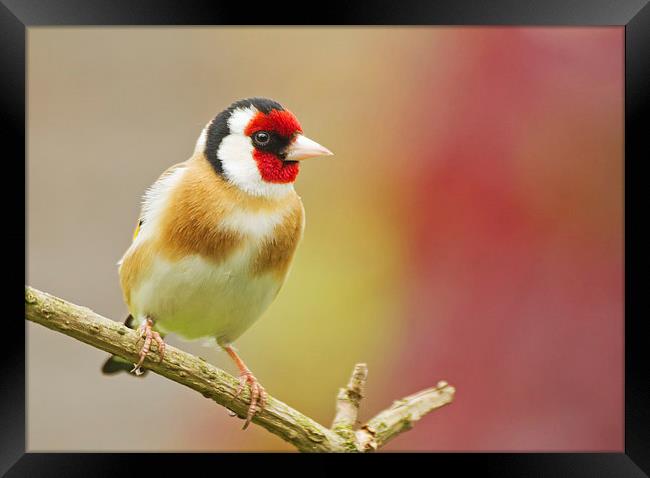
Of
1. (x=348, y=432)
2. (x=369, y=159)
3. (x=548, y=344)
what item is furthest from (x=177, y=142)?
(x=548, y=344)

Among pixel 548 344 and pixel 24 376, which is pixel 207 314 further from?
pixel 548 344

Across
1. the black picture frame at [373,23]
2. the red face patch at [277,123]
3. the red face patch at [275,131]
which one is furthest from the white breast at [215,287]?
the black picture frame at [373,23]

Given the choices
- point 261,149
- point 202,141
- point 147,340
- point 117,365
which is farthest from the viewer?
point 117,365

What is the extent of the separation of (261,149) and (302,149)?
117mm

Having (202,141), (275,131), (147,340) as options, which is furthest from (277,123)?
(147,340)

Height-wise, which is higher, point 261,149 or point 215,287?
point 261,149

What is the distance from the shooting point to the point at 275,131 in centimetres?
259

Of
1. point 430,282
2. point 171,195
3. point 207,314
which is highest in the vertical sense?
point 430,282

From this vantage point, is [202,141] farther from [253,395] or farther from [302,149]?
[253,395]

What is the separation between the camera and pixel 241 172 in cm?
259

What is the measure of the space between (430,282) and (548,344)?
1.42ft

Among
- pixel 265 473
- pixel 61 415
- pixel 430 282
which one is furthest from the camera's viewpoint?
pixel 430 282

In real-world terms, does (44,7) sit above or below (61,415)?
above

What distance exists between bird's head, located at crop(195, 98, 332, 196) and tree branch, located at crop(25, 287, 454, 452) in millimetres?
499
